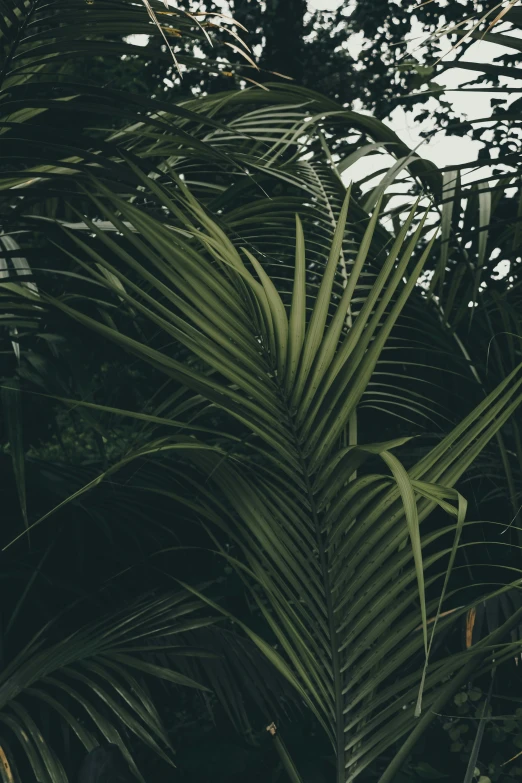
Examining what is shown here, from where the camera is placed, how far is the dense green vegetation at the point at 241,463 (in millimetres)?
740

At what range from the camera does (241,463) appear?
86 centimetres

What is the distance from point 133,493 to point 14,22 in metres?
0.67

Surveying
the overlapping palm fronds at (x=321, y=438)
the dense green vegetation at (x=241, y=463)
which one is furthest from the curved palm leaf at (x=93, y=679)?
the overlapping palm fronds at (x=321, y=438)

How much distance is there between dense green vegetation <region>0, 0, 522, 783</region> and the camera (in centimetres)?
74

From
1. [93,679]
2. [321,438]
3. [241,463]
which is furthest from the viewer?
[93,679]

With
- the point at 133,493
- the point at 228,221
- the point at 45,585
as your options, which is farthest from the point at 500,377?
the point at 45,585

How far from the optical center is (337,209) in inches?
54.4

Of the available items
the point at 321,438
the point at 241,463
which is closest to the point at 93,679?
the point at 241,463

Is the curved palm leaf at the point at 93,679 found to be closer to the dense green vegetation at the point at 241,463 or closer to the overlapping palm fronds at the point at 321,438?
the dense green vegetation at the point at 241,463

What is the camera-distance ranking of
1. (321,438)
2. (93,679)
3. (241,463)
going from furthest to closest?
(93,679)
(241,463)
(321,438)

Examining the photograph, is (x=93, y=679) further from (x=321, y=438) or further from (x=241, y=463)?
(x=321, y=438)

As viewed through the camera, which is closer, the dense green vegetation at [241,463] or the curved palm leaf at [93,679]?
the dense green vegetation at [241,463]

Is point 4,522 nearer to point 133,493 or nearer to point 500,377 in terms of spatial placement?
point 133,493

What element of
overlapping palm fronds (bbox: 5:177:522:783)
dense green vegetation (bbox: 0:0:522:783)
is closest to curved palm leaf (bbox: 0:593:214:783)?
dense green vegetation (bbox: 0:0:522:783)
